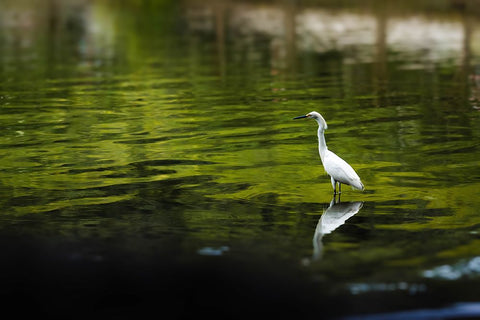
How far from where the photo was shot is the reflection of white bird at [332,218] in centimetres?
1077

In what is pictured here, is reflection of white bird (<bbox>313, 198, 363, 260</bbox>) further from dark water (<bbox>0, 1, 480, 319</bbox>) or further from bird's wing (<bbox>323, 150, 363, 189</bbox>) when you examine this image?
bird's wing (<bbox>323, 150, 363, 189</bbox>)

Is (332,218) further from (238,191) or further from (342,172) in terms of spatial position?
(238,191)

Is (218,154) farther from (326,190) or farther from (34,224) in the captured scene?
(34,224)

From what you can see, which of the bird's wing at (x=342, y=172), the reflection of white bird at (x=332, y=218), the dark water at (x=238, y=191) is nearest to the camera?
the dark water at (x=238, y=191)

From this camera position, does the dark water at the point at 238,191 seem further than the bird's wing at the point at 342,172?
No

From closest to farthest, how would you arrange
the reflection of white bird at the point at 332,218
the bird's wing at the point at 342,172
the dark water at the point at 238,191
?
the dark water at the point at 238,191, the reflection of white bird at the point at 332,218, the bird's wing at the point at 342,172

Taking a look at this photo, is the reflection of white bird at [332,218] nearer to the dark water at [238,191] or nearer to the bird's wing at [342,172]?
the dark water at [238,191]

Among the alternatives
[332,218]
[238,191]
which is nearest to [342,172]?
[332,218]

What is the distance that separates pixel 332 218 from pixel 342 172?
104 cm

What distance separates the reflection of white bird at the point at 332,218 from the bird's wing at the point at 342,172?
1.13 ft

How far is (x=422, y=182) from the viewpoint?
14102mm

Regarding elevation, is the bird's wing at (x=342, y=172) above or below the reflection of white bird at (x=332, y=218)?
above

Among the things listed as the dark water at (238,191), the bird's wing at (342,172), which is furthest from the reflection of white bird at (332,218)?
the bird's wing at (342,172)

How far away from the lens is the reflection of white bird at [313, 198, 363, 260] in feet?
35.3
